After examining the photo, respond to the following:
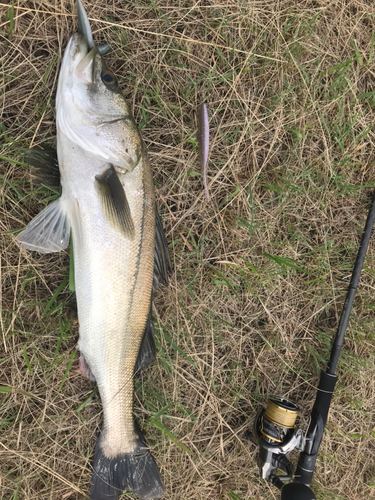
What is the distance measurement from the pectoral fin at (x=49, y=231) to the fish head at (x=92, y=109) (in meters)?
0.37

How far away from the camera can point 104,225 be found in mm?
1685

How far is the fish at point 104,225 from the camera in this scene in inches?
65.2

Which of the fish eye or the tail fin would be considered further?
the tail fin

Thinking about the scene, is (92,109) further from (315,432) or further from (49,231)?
(315,432)

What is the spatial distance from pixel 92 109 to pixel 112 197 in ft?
1.39

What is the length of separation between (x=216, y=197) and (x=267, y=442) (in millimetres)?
1545

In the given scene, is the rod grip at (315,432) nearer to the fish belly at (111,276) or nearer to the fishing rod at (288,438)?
the fishing rod at (288,438)

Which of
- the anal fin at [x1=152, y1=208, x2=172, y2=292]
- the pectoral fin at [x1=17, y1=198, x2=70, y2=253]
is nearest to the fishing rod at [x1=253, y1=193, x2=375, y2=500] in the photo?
the anal fin at [x1=152, y1=208, x2=172, y2=292]

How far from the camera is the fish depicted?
1.66m

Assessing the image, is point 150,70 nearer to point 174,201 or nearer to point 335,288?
point 174,201

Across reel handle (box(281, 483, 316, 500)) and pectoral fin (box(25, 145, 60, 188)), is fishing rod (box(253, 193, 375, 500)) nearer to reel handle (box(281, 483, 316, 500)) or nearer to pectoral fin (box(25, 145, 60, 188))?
reel handle (box(281, 483, 316, 500))

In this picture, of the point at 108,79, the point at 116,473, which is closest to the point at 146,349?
the point at 116,473

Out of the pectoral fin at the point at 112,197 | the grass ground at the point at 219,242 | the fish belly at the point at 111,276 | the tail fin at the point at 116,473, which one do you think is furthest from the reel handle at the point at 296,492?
the pectoral fin at the point at 112,197

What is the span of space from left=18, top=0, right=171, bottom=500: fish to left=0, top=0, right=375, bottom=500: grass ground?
257 millimetres
